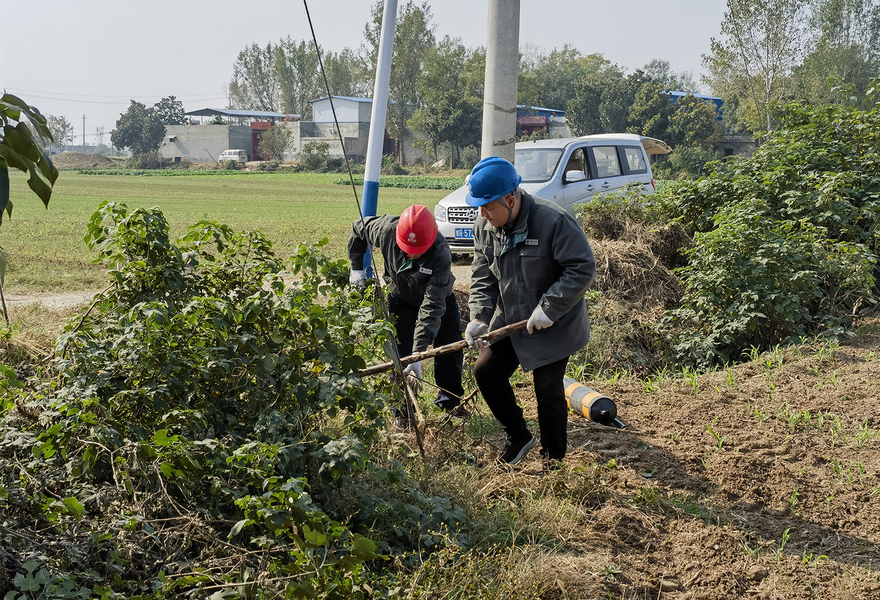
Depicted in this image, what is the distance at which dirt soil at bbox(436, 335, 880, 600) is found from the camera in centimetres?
320

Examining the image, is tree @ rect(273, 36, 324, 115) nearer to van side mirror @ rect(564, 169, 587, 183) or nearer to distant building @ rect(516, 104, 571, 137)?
distant building @ rect(516, 104, 571, 137)

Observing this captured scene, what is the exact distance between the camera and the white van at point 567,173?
1120cm

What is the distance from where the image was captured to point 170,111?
288 ft

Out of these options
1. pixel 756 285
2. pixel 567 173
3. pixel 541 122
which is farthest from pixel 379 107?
pixel 541 122

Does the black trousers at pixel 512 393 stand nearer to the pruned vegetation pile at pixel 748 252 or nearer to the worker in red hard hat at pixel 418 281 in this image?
the worker in red hard hat at pixel 418 281

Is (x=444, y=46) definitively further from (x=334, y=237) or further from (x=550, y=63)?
(x=334, y=237)

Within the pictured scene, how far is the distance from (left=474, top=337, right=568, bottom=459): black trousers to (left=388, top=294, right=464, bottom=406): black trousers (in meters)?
0.91

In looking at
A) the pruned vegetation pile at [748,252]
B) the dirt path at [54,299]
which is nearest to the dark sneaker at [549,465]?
the pruned vegetation pile at [748,252]

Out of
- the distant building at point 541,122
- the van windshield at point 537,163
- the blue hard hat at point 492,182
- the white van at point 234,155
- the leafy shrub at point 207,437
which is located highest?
the distant building at point 541,122

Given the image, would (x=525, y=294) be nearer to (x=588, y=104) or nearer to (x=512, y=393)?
(x=512, y=393)

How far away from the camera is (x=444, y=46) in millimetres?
64625

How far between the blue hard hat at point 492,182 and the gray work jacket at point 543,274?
0.52ft

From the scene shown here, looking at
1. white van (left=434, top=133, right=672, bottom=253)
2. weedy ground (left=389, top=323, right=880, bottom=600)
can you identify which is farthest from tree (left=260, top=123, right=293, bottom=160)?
weedy ground (left=389, top=323, right=880, bottom=600)

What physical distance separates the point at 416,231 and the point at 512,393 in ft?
3.84
